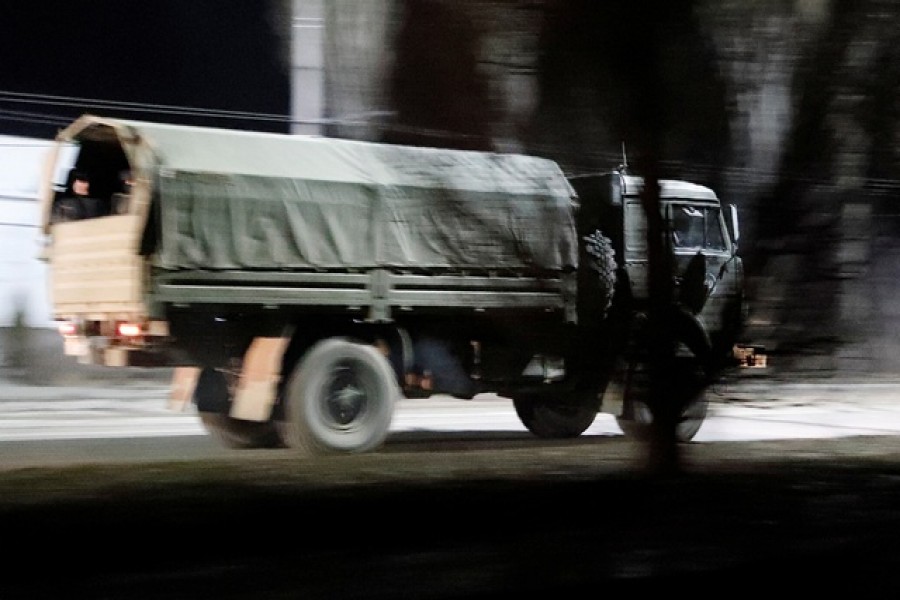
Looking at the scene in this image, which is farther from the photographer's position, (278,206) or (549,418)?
(549,418)

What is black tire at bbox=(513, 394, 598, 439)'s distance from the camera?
12984 mm

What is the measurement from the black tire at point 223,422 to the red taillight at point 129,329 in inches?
38.6

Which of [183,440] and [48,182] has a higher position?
[48,182]

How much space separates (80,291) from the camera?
39.2ft

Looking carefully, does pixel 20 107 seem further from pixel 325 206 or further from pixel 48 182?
pixel 325 206

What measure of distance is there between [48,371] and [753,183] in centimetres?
1719

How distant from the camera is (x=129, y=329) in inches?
444

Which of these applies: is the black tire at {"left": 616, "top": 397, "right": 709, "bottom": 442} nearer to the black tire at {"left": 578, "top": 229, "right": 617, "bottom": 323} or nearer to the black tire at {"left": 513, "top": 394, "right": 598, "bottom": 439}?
the black tire at {"left": 578, "top": 229, "right": 617, "bottom": 323}

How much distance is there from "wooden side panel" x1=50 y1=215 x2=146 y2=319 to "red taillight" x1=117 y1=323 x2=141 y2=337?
0.10 m

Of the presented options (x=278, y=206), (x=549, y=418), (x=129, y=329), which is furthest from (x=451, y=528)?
(x=549, y=418)

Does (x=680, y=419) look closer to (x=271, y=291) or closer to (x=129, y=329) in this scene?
(x=271, y=291)

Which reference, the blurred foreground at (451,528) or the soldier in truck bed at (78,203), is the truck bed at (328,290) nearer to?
the blurred foreground at (451,528)

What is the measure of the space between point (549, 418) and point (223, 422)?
11.8 ft

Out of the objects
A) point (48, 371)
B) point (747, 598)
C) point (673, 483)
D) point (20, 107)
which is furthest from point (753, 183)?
point (20, 107)
